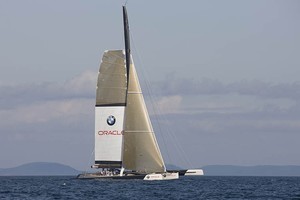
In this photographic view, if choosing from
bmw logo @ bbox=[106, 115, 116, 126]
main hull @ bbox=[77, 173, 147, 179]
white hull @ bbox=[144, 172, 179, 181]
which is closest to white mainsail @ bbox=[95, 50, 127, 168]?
bmw logo @ bbox=[106, 115, 116, 126]

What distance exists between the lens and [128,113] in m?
116

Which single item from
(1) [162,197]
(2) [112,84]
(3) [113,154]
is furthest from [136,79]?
(1) [162,197]

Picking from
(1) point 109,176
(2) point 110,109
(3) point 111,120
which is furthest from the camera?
(3) point 111,120

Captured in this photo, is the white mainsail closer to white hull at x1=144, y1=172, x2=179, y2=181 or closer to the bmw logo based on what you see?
the bmw logo

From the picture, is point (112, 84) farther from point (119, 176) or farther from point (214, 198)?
point (214, 198)

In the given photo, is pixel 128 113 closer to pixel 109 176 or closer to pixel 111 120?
pixel 111 120

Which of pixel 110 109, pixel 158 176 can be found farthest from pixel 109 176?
pixel 110 109

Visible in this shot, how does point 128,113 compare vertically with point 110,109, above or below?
below

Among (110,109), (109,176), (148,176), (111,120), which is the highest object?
(110,109)

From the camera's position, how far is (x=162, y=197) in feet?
287

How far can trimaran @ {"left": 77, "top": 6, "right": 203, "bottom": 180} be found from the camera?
116m

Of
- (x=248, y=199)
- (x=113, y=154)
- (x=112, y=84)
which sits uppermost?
(x=112, y=84)

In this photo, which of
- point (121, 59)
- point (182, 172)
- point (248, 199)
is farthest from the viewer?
point (182, 172)

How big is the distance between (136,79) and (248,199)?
34.8 metres
